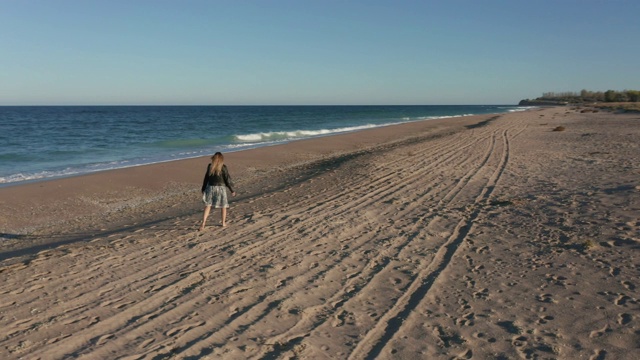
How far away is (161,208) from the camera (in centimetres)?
1124

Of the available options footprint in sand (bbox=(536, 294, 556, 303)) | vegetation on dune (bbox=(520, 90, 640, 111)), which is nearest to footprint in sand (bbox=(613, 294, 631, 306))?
footprint in sand (bbox=(536, 294, 556, 303))

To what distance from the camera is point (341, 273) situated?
19.7ft

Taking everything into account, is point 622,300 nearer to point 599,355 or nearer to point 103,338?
point 599,355

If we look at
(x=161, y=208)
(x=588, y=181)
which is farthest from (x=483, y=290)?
(x=161, y=208)

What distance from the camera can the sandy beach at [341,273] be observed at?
4320 mm

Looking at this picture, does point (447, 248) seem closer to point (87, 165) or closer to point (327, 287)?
point (327, 287)

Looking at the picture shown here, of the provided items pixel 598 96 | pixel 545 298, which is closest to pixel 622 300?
pixel 545 298

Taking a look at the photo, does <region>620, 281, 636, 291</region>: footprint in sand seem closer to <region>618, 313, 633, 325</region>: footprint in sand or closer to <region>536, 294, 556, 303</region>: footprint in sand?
<region>618, 313, 633, 325</region>: footprint in sand

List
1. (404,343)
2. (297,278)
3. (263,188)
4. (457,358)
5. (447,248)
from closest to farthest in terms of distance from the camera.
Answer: (457,358), (404,343), (297,278), (447,248), (263,188)

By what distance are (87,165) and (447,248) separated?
17199mm

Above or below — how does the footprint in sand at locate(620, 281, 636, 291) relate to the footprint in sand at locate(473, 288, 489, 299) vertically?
above

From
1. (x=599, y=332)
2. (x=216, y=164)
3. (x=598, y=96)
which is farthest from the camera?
(x=598, y=96)

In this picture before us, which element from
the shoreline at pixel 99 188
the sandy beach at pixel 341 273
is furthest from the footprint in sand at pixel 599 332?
the shoreline at pixel 99 188

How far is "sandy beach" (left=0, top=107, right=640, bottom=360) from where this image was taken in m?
4.32
